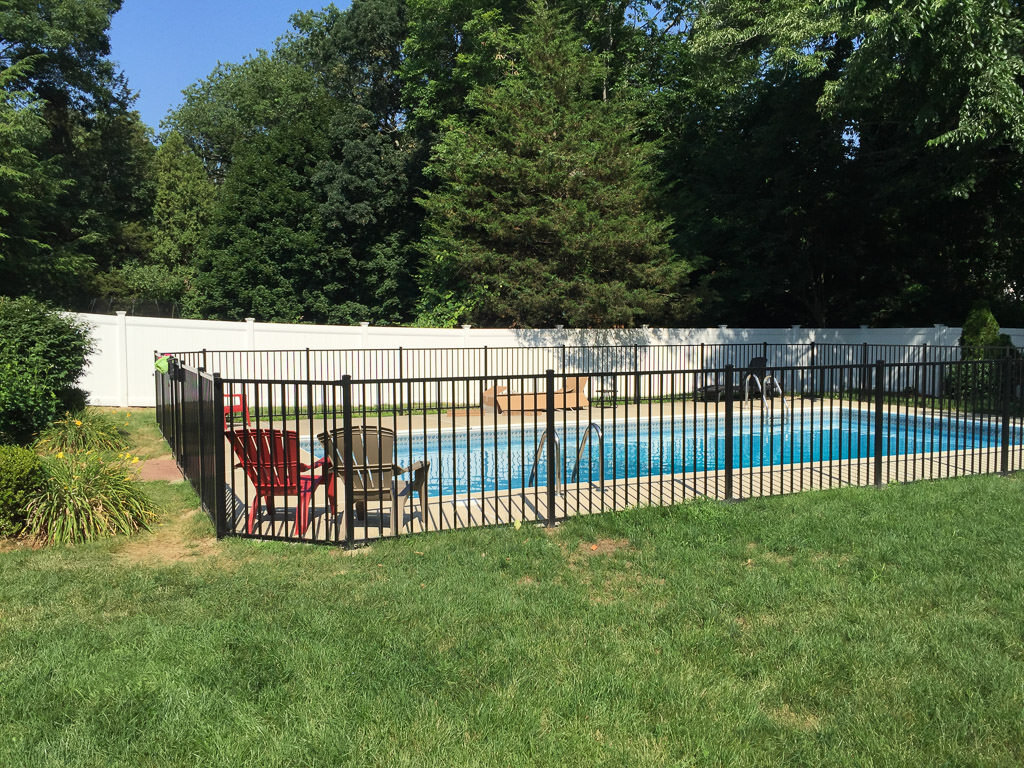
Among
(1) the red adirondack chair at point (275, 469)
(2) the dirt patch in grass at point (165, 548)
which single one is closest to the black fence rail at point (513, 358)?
(1) the red adirondack chair at point (275, 469)

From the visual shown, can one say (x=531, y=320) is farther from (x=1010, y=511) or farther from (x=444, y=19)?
(x=1010, y=511)

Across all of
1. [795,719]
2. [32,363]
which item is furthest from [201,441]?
[795,719]

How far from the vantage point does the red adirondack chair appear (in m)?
6.34

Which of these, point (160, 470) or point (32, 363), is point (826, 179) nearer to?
point (160, 470)

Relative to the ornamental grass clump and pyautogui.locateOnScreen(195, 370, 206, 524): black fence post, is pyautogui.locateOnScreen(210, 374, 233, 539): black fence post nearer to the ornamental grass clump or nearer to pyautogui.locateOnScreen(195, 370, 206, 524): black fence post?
pyautogui.locateOnScreen(195, 370, 206, 524): black fence post

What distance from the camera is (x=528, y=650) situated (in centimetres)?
398

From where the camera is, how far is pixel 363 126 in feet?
102

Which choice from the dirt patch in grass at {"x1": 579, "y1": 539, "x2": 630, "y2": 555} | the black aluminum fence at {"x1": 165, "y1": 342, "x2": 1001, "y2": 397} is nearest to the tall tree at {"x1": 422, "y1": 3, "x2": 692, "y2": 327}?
the black aluminum fence at {"x1": 165, "y1": 342, "x2": 1001, "y2": 397}

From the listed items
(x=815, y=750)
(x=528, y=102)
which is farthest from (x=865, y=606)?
(x=528, y=102)

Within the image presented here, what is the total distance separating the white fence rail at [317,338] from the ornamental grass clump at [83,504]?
8772mm

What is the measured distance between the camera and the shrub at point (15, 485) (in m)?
6.18

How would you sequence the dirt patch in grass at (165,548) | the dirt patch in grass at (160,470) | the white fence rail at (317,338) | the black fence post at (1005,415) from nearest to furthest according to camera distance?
the dirt patch in grass at (165,548)
the black fence post at (1005,415)
the dirt patch in grass at (160,470)
the white fence rail at (317,338)

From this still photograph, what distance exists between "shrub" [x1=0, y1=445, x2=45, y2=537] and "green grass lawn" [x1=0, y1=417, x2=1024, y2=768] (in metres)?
0.47

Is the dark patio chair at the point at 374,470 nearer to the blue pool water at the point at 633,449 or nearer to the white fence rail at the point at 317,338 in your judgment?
the blue pool water at the point at 633,449
